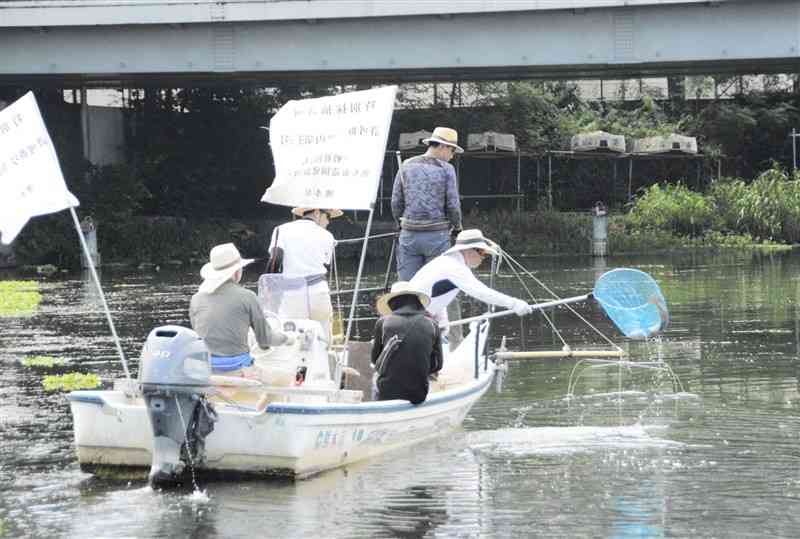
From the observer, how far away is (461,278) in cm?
1395

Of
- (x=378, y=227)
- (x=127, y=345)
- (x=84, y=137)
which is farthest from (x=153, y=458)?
(x=84, y=137)

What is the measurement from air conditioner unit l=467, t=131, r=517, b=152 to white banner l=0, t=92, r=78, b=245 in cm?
3575

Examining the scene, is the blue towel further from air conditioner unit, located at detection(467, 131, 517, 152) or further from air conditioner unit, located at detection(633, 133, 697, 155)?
air conditioner unit, located at detection(633, 133, 697, 155)

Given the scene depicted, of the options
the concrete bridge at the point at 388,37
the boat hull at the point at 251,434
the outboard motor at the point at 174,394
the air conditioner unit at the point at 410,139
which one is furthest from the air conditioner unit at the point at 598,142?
the outboard motor at the point at 174,394

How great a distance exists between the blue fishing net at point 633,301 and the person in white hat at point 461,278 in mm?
1372

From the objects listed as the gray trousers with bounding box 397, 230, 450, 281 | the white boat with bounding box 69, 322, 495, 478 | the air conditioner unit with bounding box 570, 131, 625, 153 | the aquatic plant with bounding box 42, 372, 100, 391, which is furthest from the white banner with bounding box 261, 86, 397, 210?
the air conditioner unit with bounding box 570, 131, 625, 153

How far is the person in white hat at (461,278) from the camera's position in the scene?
1383 centimetres

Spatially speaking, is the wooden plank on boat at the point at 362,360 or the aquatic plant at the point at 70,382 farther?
the aquatic plant at the point at 70,382

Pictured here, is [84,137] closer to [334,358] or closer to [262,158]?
[262,158]

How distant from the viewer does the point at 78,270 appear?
140 feet

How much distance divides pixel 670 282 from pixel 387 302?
2002cm

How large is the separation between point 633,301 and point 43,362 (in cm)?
787

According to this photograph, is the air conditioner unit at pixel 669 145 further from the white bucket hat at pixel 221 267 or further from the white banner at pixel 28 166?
the white bucket hat at pixel 221 267

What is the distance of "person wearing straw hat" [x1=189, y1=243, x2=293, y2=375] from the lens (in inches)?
475
